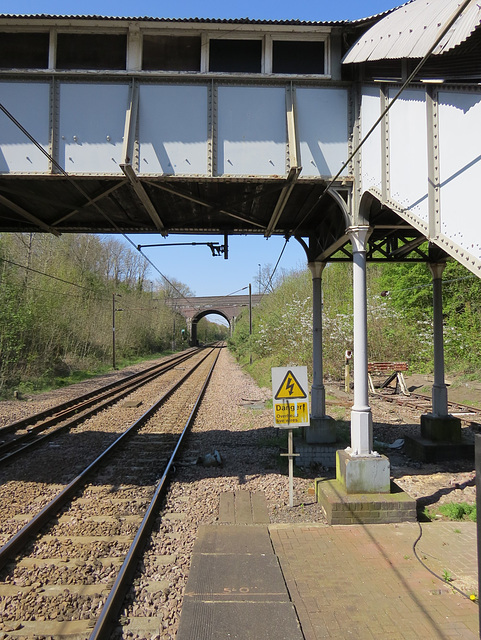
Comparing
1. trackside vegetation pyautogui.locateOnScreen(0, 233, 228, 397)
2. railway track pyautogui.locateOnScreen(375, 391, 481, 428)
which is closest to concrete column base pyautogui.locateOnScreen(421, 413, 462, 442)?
railway track pyautogui.locateOnScreen(375, 391, 481, 428)

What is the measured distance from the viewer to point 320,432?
8.14m

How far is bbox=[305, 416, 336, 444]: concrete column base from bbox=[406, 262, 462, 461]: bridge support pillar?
1665 mm

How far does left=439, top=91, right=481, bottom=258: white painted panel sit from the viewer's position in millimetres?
3976

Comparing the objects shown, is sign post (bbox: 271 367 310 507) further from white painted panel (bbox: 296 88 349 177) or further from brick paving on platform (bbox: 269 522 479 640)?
white painted panel (bbox: 296 88 349 177)

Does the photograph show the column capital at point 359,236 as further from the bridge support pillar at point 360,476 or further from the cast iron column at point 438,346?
the cast iron column at point 438,346

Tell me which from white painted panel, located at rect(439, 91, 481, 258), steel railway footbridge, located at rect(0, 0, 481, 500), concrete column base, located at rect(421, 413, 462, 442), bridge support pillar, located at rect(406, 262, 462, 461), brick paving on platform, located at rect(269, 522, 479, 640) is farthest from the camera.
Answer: concrete column base, located at rect(421, 413, 462, 442)

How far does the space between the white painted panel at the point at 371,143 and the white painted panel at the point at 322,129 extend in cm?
33

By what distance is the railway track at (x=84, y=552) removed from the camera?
3678 millimetres

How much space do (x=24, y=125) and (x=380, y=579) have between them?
24.0ft

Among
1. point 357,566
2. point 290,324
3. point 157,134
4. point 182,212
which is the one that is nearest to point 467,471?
point 357,566

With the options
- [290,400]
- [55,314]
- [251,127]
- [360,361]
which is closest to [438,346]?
[360,361]

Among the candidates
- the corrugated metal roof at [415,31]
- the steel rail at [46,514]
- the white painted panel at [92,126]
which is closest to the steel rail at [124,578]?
the steel rail at [46,514]

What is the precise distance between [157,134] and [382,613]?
635cm

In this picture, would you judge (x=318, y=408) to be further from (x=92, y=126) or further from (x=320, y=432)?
(x=92, y=126)
